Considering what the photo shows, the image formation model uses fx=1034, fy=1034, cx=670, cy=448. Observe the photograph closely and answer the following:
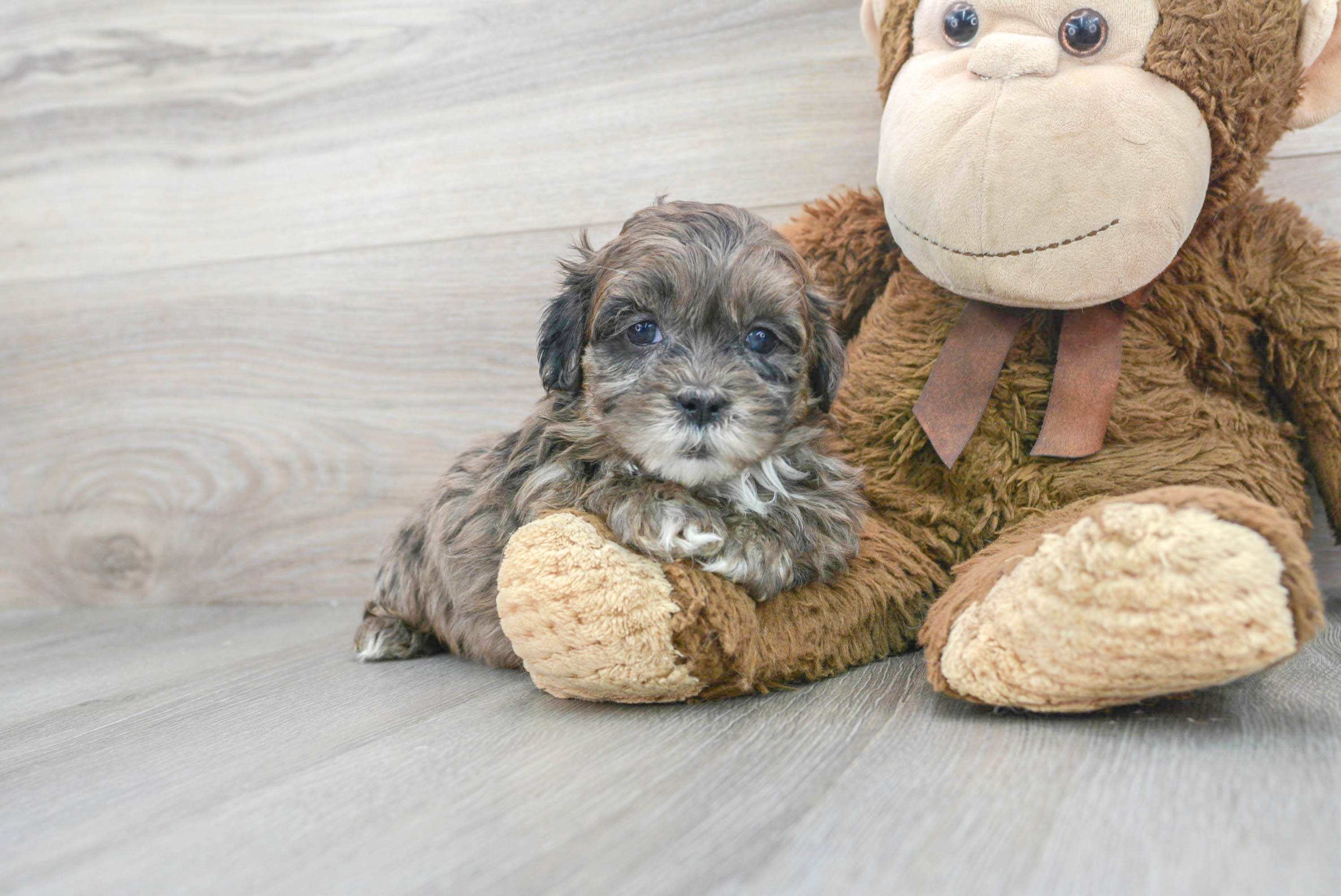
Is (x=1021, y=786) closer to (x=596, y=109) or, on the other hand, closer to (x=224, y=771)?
(x=224, y=771)

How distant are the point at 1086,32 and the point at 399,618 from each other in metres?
1.47

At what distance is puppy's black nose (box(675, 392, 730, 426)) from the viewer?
1296 millimetres

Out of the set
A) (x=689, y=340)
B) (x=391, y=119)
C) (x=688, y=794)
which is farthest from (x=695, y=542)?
(x=391, y=119)

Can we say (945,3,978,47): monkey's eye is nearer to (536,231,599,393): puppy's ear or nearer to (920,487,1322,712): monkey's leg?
(536,231,599,393): puppy's ear

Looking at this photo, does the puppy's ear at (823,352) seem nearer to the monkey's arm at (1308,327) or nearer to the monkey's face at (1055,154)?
the monkey's face at (1055,154)

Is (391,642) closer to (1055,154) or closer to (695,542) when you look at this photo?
(695,542)

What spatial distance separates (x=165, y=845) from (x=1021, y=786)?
841 millimetres

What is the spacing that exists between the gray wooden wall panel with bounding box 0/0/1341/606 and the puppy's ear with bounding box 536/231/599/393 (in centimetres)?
77

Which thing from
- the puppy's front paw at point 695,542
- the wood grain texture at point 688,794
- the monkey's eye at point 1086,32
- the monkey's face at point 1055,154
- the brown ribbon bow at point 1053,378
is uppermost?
the monkey's eye at point 1086,32

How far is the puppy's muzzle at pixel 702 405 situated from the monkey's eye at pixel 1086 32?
0.70m

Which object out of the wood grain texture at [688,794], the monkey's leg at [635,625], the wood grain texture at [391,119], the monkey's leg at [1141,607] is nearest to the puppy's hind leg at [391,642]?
the wood grain texture at [688,794]

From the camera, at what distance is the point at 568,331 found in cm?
150

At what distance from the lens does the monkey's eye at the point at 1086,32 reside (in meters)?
1.41

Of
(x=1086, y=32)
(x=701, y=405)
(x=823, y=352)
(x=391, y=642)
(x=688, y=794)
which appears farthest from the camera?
(x=391, y=642)
